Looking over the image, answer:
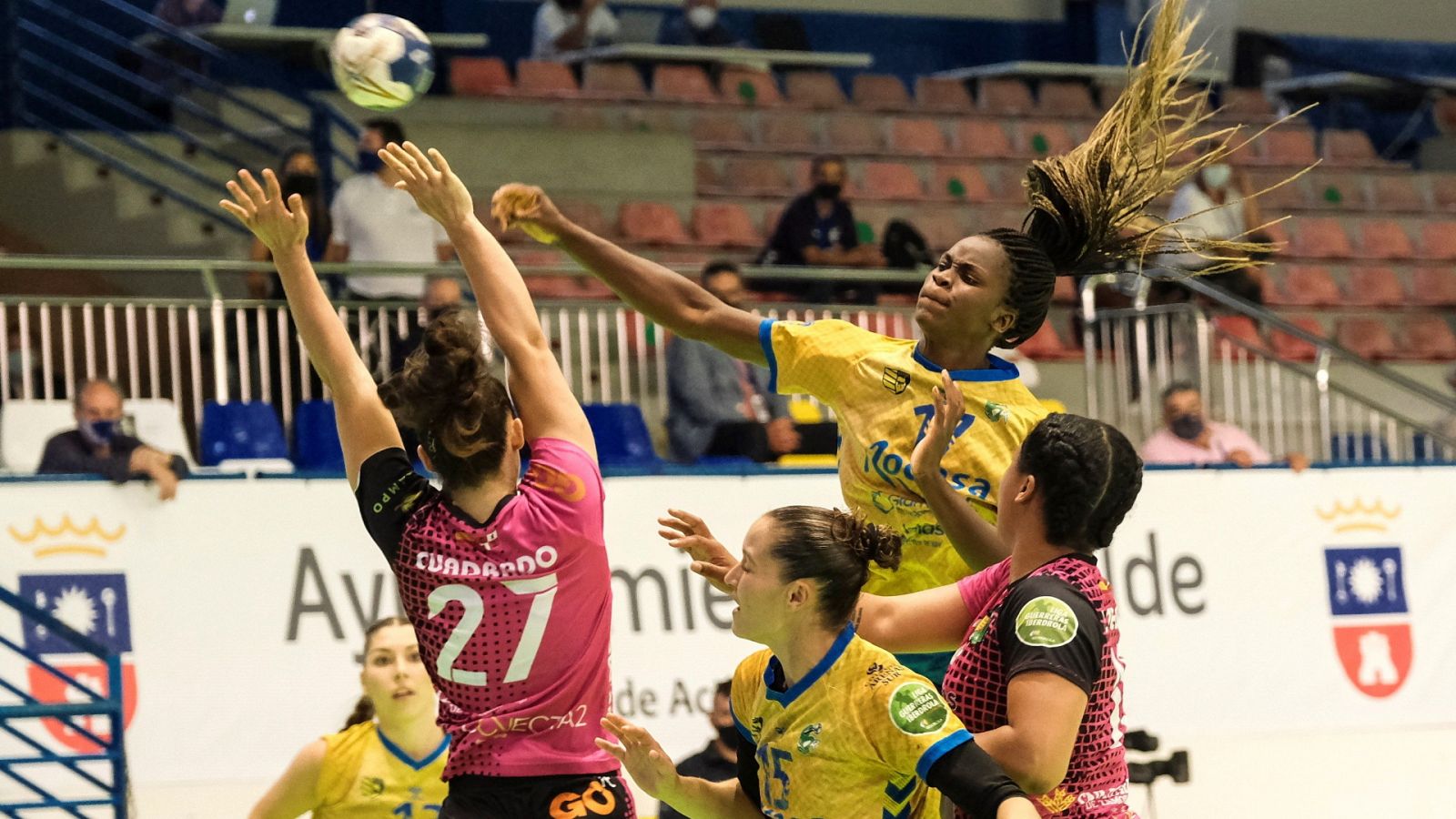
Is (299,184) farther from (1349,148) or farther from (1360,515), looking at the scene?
(1349,148)

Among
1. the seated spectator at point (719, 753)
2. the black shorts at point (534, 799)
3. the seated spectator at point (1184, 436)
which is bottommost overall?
the seated spectator at point (719, 753)

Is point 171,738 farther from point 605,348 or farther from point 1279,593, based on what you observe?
point 1279,593

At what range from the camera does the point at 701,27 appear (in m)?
15.2

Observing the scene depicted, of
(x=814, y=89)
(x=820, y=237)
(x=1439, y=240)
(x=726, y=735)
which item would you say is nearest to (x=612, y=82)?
(x=814, y=89)

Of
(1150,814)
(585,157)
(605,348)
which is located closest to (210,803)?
(605,348)

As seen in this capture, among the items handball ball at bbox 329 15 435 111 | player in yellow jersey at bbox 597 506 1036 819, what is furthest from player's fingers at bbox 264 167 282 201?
handball ball at bbox 329 15 435 111

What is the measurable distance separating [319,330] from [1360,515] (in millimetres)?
7138

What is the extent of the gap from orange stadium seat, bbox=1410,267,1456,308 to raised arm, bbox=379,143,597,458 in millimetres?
13010

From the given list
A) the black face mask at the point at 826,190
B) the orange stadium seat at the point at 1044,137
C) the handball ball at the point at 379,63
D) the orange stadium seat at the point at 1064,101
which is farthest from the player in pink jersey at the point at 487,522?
the orange stadium seat at the point at 1064,101

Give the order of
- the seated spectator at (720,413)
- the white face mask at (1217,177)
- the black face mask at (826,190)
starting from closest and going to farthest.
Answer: the seated spectator at (720,413) → the black face mask at (826,190) → the white face mask at (1217,177)

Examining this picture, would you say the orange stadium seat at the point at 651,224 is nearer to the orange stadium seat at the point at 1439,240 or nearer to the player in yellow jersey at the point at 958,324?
the orange stadium seat at the point at 1439,240

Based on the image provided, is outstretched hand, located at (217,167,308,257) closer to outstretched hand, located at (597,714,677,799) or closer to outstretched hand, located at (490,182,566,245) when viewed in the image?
outstretched hand, located at (490,182,566,245)

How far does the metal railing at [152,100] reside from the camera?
11359 mm

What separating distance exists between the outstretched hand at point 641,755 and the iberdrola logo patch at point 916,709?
412 millimetres
